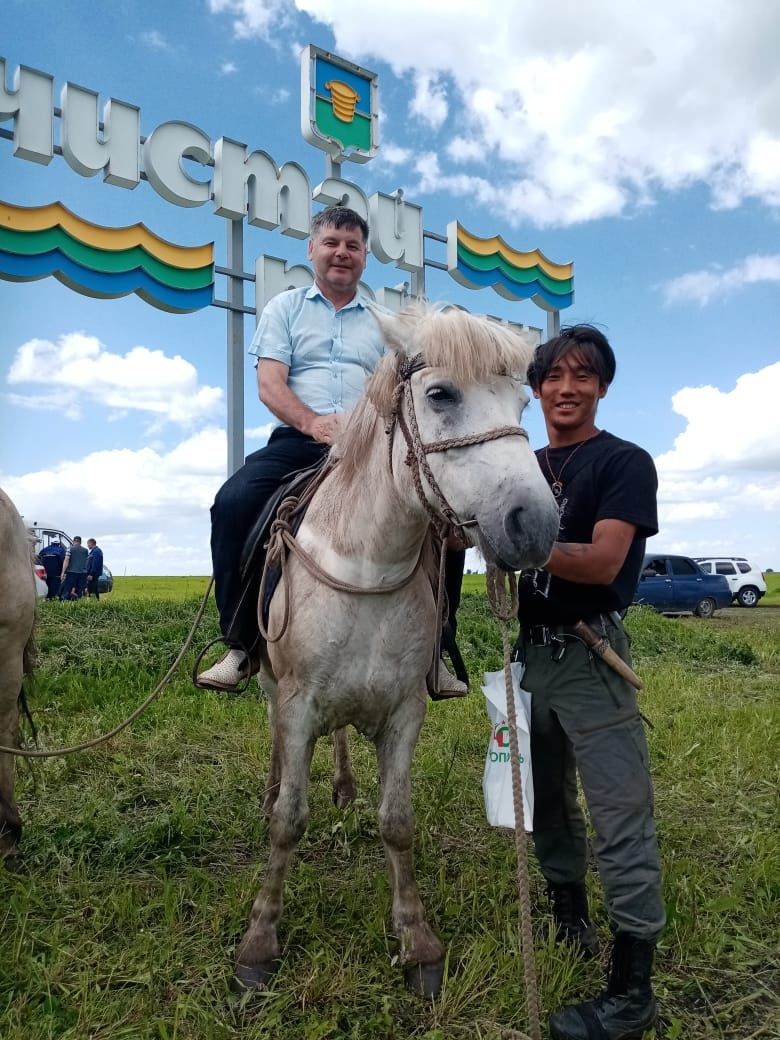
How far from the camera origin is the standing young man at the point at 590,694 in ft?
7.67

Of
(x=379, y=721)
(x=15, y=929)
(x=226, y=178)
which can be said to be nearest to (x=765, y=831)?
(x=379, y=721)

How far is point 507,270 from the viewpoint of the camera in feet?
51.8

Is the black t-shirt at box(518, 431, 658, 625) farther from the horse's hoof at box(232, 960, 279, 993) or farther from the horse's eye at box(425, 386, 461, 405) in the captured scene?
the horse's hoof at box(232, 960, 279, 993)

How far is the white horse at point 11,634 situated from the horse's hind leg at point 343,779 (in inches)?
64.2

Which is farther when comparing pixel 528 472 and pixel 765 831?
pixel 765 831

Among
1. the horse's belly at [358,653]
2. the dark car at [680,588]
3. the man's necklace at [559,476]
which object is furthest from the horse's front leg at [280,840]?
the dark car at [680,588]

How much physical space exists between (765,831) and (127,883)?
126 inches

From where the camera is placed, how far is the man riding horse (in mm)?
3164

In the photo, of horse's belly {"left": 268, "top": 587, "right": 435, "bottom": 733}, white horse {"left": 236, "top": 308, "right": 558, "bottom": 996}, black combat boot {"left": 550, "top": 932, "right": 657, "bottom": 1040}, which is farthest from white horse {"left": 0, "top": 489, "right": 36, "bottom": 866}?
black combat boot {"left": 550, "top": 932, "right": 657, "bottom": 1040}

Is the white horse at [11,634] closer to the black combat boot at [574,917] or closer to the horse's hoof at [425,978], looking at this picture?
the horse's hoof at [425,978]

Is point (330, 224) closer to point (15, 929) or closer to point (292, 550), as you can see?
point (292, 550)

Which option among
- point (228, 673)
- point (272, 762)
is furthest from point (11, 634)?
point (272, 762)

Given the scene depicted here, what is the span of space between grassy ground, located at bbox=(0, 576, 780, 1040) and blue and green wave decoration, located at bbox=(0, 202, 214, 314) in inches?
250

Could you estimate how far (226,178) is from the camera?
1126 cm
